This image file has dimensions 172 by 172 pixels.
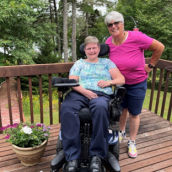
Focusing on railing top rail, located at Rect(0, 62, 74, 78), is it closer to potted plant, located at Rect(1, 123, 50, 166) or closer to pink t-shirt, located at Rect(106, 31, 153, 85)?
potted plant, located at Rect(1, 123, 50, 166)

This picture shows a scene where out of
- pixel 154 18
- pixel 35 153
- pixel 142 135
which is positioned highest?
pixel 154 18

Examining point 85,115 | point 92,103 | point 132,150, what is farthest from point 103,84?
point 132,150

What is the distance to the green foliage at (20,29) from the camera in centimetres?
676

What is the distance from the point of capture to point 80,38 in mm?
16516

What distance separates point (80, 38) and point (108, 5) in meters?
4.25

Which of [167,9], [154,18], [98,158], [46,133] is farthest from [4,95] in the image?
[167,9]

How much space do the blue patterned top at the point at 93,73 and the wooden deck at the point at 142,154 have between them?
0.77 meters

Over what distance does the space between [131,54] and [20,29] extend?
7.53 meters

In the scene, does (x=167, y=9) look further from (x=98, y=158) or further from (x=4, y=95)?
(x=98, y=158)

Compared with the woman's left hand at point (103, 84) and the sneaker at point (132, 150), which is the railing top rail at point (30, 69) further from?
the sneaker at point (132, 150)

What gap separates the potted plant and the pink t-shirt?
1001mm

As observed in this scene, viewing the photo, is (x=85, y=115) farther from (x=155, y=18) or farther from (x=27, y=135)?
(x=155, y=18)

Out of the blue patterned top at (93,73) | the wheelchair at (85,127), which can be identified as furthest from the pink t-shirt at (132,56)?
the wheelchair at (85,127)

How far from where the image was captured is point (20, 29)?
8078mm
